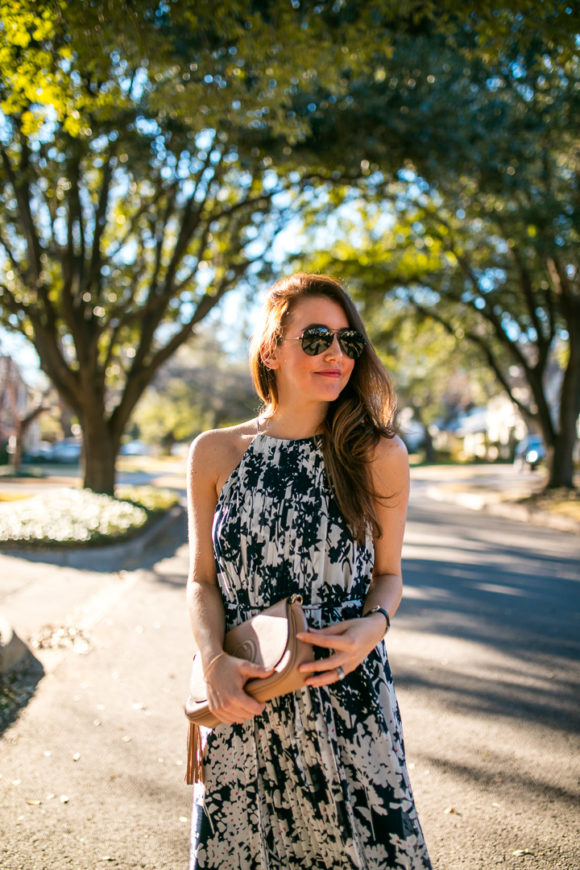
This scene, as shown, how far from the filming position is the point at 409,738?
4062mm

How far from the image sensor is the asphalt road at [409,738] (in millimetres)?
2971

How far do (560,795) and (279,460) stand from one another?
2.51 metres

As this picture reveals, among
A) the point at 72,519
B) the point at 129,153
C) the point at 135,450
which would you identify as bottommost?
the point at 135,450

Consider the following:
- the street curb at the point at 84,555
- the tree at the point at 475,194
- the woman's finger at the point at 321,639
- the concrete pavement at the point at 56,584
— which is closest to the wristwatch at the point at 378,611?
the woman's finger at the point at 321,639

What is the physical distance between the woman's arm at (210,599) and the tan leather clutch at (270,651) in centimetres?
3

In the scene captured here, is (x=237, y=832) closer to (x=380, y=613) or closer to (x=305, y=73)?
(x=380, y=613)

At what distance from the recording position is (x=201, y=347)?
48375mm

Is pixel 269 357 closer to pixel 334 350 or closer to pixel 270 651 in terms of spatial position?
pixel 334 350

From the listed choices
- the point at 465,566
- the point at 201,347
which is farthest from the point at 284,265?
the point at 201,347

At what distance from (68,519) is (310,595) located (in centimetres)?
968

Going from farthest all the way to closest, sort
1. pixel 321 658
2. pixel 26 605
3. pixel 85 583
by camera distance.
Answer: pixel 85 583, pixel 26 605, pixel 321 658

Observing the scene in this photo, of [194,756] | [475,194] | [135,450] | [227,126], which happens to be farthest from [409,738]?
[135,450]

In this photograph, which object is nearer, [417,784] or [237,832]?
[237,832]

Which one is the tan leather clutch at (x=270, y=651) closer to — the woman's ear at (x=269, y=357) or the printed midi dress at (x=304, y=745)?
the printed midi dress at (x=304, y=745)
